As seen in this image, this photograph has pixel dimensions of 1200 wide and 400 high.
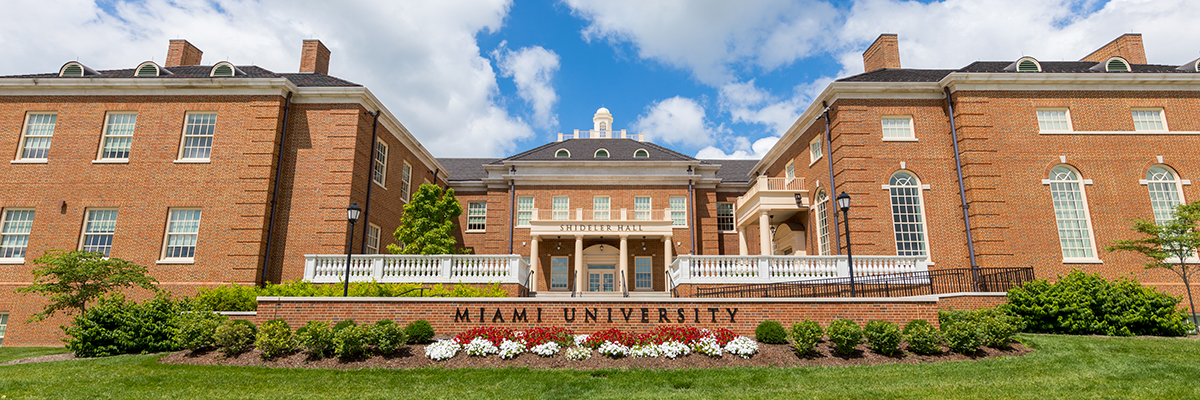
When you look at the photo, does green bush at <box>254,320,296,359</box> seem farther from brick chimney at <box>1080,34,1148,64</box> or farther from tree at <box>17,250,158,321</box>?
brick chimney at <box>1080,34,1148,64</box>

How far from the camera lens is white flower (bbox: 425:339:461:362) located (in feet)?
32.8

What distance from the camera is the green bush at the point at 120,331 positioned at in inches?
452

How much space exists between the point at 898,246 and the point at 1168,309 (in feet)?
23.3

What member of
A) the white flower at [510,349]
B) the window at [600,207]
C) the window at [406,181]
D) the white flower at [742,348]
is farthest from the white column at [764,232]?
the window at [406,181]

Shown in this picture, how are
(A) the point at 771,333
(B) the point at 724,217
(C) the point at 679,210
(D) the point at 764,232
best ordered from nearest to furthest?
1. (A) the point at 771,333
2. (D) the point at 764,232
3. (C) the point at 679,210
4. (B) the point at 724,217

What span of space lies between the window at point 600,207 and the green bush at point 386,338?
1778 cm

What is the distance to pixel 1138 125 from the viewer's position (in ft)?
63.8

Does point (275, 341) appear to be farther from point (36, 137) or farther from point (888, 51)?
point (888, 51)

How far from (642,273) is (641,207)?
11.4 feet

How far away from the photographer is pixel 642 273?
89.2 ft

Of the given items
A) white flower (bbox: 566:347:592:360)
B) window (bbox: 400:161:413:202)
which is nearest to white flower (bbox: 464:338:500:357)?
white flower (bbox: 566:347:592:360)

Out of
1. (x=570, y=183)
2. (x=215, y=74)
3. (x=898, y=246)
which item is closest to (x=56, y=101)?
(x=215, y=74)

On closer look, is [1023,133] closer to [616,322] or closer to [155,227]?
[616,322]

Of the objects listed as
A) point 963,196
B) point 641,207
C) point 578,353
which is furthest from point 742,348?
point 641,207
